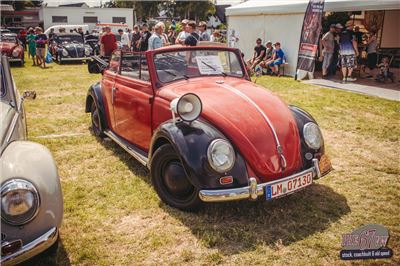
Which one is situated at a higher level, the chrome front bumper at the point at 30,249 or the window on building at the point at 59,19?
the window on building at the point at 59,19

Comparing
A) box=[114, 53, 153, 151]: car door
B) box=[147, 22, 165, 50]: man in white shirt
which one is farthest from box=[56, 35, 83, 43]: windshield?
box=[114, 53, 153, 151]: car door

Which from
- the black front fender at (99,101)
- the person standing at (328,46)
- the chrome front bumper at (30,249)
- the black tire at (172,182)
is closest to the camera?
the chrome front bumper at (30,249)

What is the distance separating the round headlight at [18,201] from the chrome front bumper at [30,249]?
14 centimetres

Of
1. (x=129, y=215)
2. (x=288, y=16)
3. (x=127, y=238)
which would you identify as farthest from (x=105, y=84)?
(x=288, y=16)

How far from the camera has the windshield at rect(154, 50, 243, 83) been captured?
404 cm

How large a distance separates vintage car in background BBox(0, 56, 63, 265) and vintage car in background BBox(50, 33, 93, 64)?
51.9 feet

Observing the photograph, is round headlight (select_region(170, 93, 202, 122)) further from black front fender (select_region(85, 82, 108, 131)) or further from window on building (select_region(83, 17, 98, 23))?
window on building (select_region(83, 17, 98, 23))

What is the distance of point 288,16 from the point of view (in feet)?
40.5

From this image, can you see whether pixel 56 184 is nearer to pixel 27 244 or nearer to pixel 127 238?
pixel 27 244

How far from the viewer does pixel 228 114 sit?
131 inches

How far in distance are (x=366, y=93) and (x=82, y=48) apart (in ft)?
44.6

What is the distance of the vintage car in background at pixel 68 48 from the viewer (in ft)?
55.8

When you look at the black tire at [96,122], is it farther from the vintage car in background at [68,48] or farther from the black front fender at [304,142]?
the vintage car in background at [68,48]

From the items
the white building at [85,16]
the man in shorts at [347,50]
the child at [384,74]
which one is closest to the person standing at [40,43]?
the man in shorts at [347,50]
